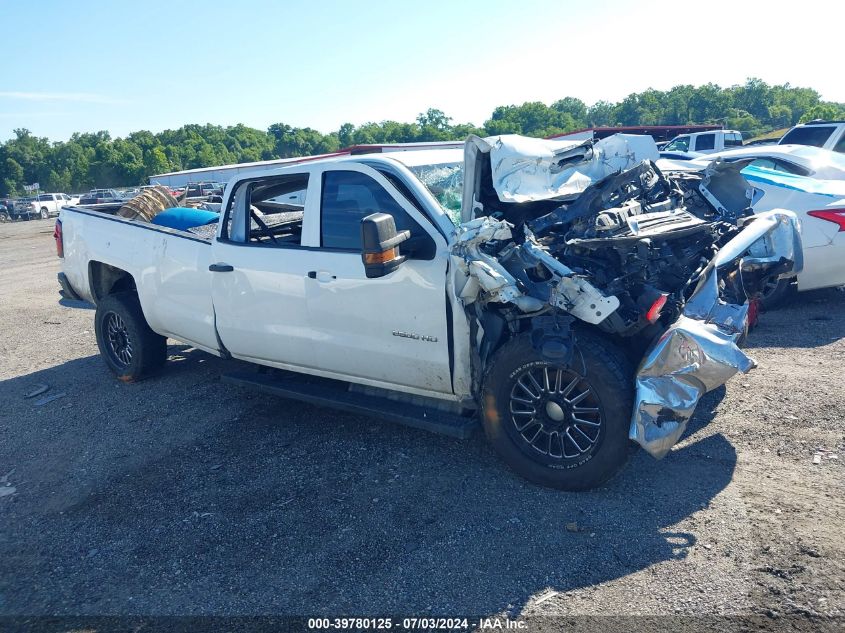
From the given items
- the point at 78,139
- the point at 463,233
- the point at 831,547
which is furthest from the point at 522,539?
the point at 78,139

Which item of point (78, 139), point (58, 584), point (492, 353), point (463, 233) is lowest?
point (58, 584)

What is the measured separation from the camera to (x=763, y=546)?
124 inches

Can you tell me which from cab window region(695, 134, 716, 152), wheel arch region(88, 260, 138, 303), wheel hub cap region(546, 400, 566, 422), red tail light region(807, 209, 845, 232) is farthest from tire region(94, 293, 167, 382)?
cab window region(695, 134, 716, 152)

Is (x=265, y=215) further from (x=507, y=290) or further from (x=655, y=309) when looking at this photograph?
(x=655, y=309)

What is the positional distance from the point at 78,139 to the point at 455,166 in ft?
370

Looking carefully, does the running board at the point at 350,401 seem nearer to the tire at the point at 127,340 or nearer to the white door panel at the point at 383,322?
the white door panel at the point at 383,322

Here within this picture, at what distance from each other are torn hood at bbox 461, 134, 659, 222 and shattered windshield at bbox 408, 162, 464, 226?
0.16 m

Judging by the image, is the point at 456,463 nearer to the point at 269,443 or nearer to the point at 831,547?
the point at 269,443

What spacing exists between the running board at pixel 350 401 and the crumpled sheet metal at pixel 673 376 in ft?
3.45

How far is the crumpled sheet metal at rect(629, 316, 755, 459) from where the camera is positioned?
3400 mm

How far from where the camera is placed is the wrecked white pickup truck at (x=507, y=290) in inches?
139

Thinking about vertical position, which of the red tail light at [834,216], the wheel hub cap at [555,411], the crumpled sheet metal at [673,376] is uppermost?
the red tail light at [834,216]

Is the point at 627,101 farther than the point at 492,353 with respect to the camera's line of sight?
Yes

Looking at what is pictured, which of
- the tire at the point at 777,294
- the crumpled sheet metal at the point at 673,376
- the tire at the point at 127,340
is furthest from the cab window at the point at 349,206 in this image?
the tire at the point at 777,294
